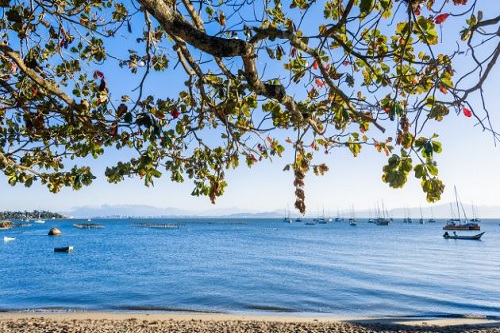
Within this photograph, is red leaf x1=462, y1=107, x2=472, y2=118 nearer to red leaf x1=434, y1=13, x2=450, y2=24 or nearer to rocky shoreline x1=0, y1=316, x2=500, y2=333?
red leaf x1=434, y1=13, x2=450, y2=24

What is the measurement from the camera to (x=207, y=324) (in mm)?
13602

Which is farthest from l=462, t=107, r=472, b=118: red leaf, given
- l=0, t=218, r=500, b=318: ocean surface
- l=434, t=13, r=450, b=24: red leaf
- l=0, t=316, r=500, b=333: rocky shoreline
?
l=0, t=218, r=500, b=318: ocean surface


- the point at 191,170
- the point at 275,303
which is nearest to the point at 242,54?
the point at 191,170

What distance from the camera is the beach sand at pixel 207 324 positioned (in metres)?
12.5

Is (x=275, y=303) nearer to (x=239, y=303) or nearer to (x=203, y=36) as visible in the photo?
(x=239, y=303)

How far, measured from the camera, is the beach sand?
41.0ft

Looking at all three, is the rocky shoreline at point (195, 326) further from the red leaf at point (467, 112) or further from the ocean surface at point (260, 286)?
the red leaf at point (467, 112)

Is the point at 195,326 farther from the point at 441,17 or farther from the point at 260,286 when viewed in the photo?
the point at 441,17

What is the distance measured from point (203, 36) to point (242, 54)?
0.96 feet

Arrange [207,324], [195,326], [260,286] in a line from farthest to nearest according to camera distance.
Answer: [260,286] → [207,324] → [195,326]

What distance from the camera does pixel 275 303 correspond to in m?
18.9

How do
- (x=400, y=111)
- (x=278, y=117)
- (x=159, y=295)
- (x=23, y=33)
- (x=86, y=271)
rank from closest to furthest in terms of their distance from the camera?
1. (x=400, y=111)
2. (x=278, y=117)
3. (x=23, y=33)
4. (x=159, y=295)
5. (x=86, y=271)

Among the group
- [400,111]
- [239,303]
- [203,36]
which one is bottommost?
[239,303]

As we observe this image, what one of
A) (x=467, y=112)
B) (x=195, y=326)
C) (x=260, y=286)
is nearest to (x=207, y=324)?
(x=195, y=326)
